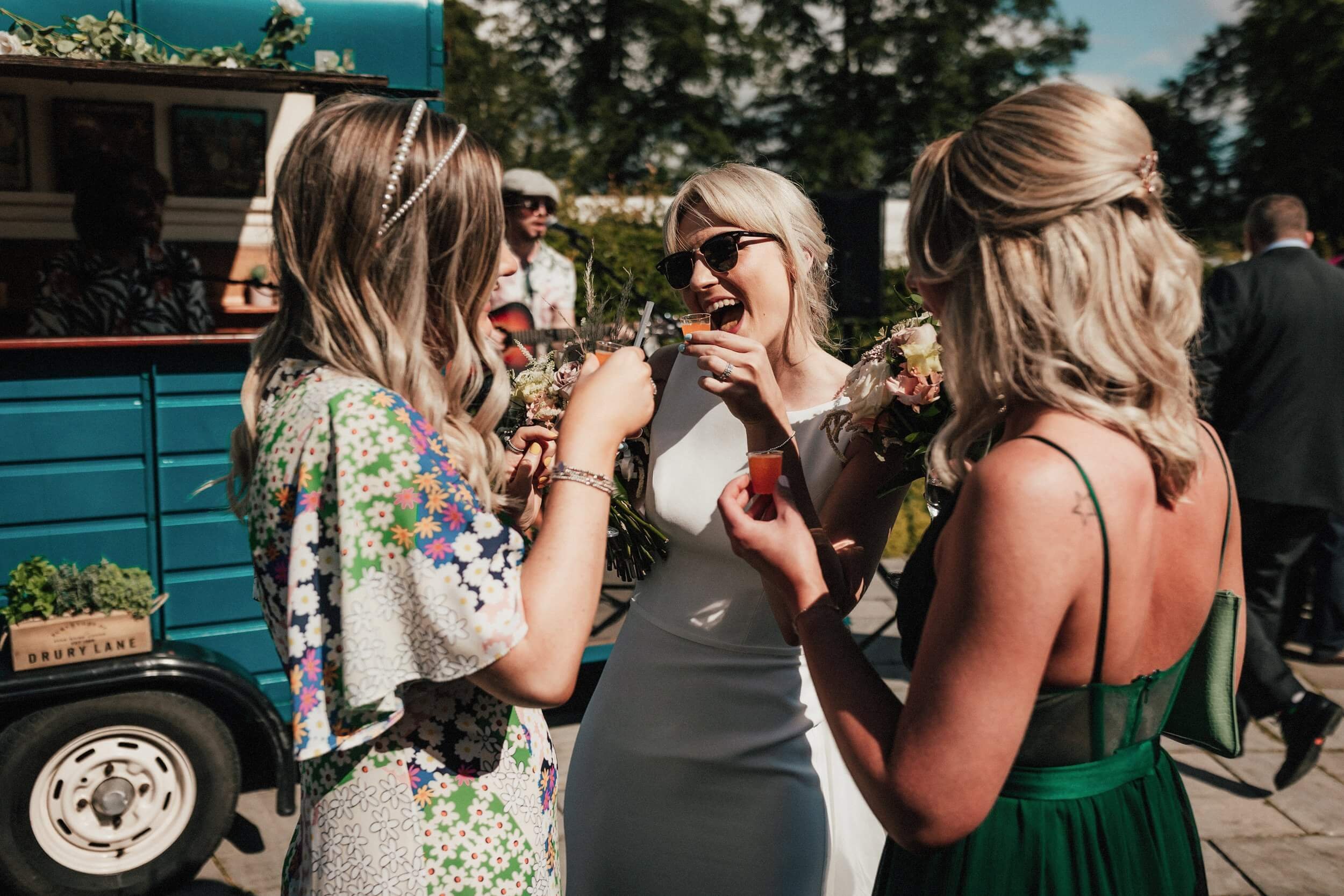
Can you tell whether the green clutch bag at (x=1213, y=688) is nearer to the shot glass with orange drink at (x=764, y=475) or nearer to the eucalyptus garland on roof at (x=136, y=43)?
the shot glass with orange drink at (x=764, y=475)

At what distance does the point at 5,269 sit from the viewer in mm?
6418

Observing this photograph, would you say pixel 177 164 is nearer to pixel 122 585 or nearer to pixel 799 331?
pixel 122 585

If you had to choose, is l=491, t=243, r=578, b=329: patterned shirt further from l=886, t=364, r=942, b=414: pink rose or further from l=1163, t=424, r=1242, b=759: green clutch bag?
l=1163, t=424, r=1242, b=759: green clutch bag

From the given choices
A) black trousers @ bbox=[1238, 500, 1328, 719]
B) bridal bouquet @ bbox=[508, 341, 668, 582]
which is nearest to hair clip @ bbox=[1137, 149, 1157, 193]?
bridal bouquet @ bbox=[508, 341, 668, 582]

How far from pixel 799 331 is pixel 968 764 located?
1421 millimetres

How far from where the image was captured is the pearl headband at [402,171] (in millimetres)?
1450

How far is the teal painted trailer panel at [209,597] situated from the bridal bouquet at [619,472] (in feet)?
7.21

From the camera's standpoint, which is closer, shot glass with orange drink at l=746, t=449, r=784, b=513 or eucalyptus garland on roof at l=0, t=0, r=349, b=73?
shot glass with orange drink at l=746, t=449, r=784, b=513

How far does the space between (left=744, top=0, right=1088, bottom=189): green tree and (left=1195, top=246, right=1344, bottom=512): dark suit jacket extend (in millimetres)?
25426

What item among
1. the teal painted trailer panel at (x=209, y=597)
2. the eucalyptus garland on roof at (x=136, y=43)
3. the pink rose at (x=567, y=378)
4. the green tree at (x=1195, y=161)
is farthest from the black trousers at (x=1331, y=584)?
the green tree at (x=1195, y=161)

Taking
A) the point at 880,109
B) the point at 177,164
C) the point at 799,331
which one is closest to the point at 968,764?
the point at 799,331

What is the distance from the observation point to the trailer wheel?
348 centimetres

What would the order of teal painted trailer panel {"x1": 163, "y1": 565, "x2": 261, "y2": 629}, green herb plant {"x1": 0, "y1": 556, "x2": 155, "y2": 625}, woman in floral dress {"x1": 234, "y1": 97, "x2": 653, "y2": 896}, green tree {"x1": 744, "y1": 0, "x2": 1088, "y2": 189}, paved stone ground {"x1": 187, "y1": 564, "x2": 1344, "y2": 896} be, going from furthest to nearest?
green tree {"x1": 744, "y1": 0, "x2": 1088, "y2": 189} < teal painted trailer panel {"x1": 163, "y1": 565, "x2": 261, "y2": 629} < paved stone ground {"x1": 187, "y1": 564, "x2": 1344, "y2": 896} < green herb plant {"x1": 0, "y1": 556, "x2": 155, "y2": 625} < woman in floral dress {"x1": 234, "y1": 97, "x2": 653, "y2": 896}

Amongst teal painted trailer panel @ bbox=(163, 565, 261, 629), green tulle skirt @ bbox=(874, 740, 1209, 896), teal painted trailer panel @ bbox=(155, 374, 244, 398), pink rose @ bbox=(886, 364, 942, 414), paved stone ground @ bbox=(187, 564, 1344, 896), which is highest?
pink rose @ bbox=(886, 364, 942, 414)
